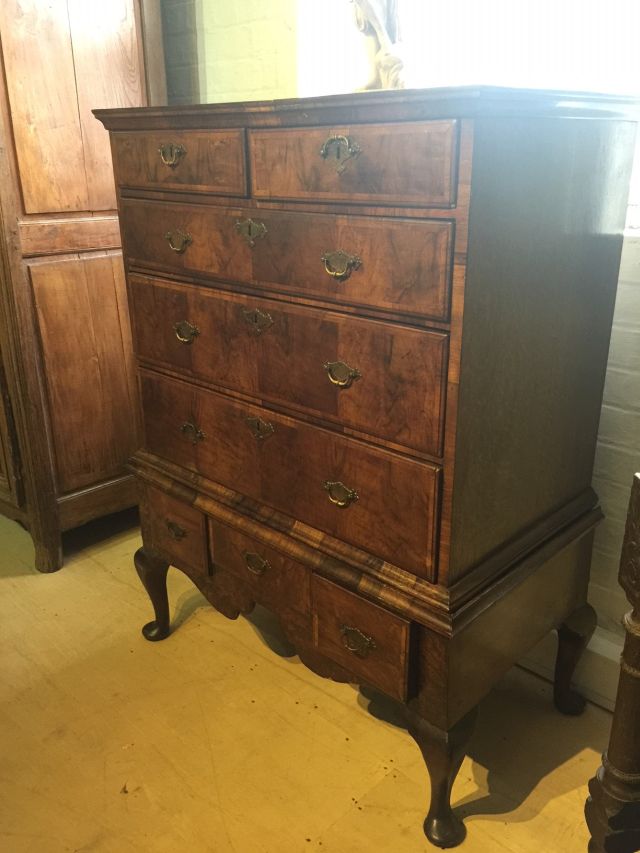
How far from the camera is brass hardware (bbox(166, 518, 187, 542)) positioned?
1885 mm

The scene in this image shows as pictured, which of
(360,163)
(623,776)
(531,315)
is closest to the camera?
(623,776)

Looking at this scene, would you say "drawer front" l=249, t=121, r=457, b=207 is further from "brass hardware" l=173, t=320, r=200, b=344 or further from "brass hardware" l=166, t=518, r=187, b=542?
"brass hardware" l=166, t=518, r=187, b=542

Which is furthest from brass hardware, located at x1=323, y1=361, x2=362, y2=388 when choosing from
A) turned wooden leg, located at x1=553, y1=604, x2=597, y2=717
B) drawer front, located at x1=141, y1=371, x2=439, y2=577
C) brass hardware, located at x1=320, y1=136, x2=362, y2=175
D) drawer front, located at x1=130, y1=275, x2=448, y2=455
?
turned wooden leg, located at x1=553, y1=604, x2=597, y2=717

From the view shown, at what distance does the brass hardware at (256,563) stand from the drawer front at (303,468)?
13 cm

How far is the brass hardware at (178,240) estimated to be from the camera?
63.5 inches

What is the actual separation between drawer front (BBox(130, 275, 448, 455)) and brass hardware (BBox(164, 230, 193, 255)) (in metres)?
0.08

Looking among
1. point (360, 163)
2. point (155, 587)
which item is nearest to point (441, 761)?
point (155, 587)

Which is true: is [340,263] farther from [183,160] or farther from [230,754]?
[230,754]

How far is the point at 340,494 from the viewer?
1.46 metres

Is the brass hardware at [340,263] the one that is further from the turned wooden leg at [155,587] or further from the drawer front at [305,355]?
the turned wooden leg at [155,587]

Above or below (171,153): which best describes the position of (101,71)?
above

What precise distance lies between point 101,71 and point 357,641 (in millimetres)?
1873

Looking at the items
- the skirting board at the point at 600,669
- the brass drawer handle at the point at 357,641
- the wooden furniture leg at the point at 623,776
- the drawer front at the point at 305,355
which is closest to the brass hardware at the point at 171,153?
the drawer front at the point at 305,355

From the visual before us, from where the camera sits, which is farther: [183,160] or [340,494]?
[183,160]
